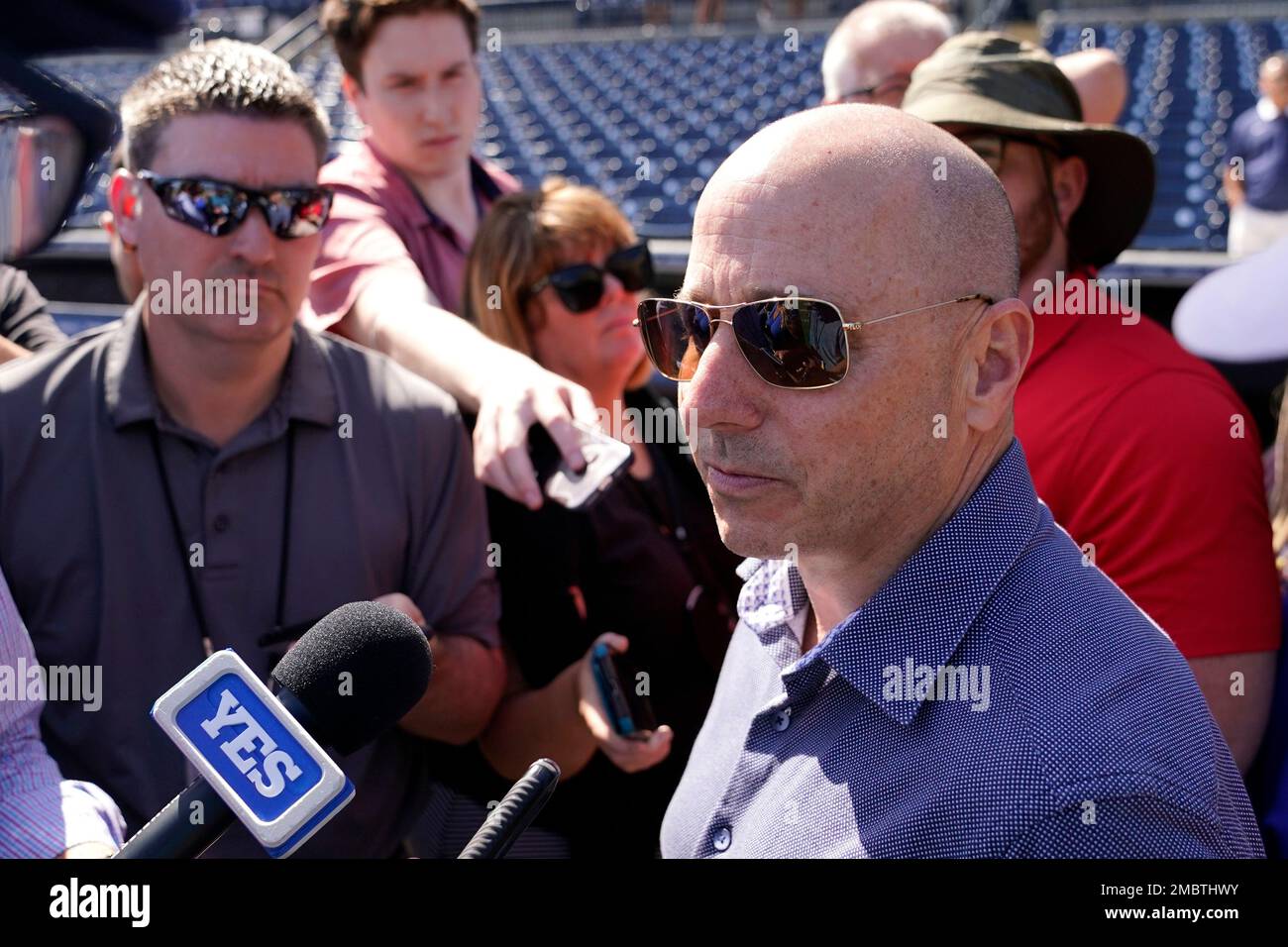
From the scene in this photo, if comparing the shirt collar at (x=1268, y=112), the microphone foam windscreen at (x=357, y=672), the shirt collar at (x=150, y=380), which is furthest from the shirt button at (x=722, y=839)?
the shirt collar at (x=1268, y=112)

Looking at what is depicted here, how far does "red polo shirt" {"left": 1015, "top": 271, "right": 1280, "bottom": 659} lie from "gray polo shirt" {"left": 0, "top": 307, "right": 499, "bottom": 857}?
3.52ft

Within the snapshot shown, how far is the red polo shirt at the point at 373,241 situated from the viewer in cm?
283

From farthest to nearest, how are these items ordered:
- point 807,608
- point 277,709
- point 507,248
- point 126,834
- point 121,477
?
point 507,248 → point 121,477 → point 126,834 → point 807,608 → point 277,709

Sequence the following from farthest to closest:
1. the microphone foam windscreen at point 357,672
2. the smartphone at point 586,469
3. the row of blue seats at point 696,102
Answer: the row of blue seats at point 696,102 → the smartphone at point 586,469 → the microphone foam windscreen at point 357,672

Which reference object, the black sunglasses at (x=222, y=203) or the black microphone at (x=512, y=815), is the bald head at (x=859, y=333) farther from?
the black sunglasses at (x=222, y=203)

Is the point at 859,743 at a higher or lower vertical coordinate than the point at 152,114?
lower

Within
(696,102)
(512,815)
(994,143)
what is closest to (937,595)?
(512,815)

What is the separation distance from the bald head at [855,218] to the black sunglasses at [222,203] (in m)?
1.05

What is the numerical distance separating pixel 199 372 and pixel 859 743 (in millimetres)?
1416

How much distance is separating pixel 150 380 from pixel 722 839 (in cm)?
132

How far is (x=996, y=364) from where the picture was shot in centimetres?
147

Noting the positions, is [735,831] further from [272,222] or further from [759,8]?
[759,8]

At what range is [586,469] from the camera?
199 centimetres
